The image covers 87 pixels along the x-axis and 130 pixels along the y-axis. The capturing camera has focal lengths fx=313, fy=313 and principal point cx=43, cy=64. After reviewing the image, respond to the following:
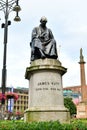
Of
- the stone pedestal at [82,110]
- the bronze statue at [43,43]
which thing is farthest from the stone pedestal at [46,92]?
the stone pedestal at [82,110]

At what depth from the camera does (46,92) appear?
42.9 feet

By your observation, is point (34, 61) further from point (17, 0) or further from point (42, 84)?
point (17, 0)

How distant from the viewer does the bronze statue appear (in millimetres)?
13789

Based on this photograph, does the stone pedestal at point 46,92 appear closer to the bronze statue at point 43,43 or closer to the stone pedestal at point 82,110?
the bronze statue at point 43,43

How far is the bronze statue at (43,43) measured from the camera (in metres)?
13.8

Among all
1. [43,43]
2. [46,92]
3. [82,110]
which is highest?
[43,43]

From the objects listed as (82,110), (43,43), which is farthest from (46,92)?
(82,110)

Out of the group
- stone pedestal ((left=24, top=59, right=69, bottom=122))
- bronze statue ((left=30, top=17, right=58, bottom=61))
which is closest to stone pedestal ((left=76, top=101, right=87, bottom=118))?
bronze statue ((left=30, top=17, right=58, bottom=61))

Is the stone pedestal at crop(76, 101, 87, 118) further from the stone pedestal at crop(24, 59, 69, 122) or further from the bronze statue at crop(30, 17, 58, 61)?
the stone pedestal at crop(24, 59, 69, 122)

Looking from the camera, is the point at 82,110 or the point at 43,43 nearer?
the point at 43,43

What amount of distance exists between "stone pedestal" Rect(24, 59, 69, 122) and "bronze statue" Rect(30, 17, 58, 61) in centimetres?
38

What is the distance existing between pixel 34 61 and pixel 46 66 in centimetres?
67

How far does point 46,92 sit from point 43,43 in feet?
7.79

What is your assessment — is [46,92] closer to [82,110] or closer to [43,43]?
[43,43]
